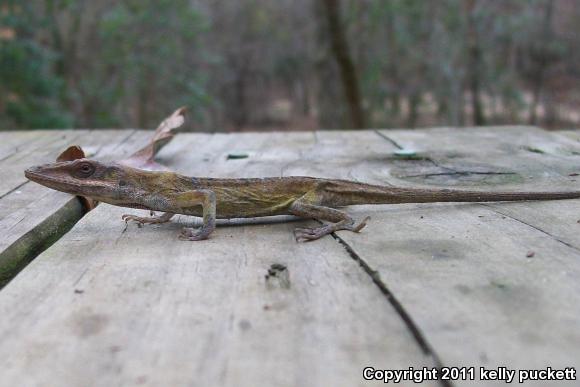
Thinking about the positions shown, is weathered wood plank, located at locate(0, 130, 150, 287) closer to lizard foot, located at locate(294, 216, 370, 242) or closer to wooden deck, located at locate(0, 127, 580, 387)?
wooden deck, located at locate(0, 127, 580, 387)

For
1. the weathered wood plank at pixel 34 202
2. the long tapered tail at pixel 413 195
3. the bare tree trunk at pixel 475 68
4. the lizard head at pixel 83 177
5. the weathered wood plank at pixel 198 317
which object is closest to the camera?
the weathered wood plank at pixel 198 317

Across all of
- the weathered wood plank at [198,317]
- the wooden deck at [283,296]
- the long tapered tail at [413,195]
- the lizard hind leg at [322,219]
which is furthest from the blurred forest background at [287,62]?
the weathered wood plank at [198,317]

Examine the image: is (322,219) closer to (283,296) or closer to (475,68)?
(283,296)

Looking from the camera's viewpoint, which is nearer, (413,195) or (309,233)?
(309,233)

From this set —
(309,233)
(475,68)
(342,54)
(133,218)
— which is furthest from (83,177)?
(475,68)

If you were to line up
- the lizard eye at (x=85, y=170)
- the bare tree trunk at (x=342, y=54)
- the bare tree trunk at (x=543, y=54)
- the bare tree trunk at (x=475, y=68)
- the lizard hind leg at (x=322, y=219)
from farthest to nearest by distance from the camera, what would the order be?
the bare tree trunk at (x=543, y=54) → the bare tree trunk at (x=475, y=68) → the bare tree trunk at (x=342, y=54) → the lizard eye at (x=85, y=170) → the lizard hind leg at (x=322, y=219)

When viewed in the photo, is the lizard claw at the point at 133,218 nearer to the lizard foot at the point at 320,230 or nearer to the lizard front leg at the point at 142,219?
the lizard front leg at the point at 142,219

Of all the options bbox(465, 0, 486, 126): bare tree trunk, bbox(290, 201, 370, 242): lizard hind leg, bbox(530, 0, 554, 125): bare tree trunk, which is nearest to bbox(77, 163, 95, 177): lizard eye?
bbox(290, 201, 370, 242): lizard hind leg
